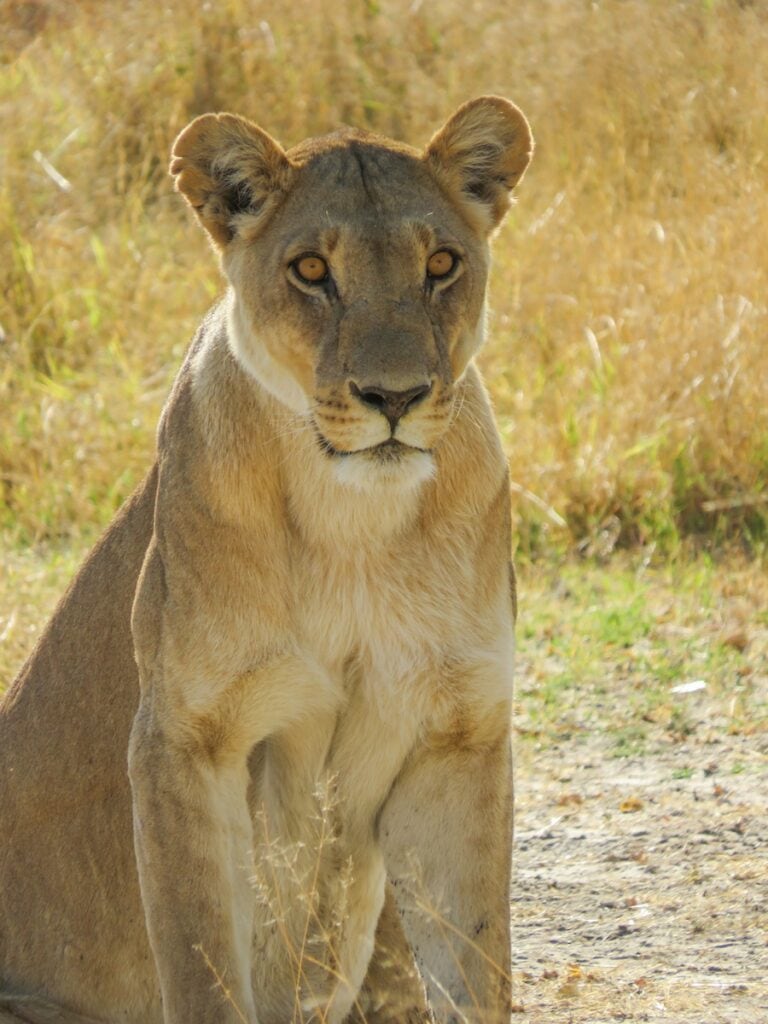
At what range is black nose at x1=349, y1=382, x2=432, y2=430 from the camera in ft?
9.22

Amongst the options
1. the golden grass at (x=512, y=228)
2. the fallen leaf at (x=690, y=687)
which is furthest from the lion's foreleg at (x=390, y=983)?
the golden grass at (x=512, y=228)

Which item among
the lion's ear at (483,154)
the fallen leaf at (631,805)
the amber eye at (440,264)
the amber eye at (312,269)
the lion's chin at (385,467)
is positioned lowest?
the fallen leaf at (631,805)

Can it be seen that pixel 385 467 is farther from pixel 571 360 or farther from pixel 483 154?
pixel 571 360

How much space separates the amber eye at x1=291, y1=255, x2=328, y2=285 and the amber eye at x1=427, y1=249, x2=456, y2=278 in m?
0.17

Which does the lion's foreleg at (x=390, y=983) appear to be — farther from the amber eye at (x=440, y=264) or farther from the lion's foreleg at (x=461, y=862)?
the amber eye at (x=440, y=264)

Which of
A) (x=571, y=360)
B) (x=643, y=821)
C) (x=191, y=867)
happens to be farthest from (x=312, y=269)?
(x=571, y=360)

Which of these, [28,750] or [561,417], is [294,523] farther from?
[561,417]

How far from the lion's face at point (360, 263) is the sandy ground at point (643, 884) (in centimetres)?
121

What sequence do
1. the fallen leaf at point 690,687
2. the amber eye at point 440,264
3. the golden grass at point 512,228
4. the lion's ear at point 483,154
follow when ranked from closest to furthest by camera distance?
the amber eye at point 440,264, the lion's ear at point 483,154, the fallen leaf at point 690,687, the golden grass at point 512,228

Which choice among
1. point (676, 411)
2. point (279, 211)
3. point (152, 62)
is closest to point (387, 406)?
point (279, 211)

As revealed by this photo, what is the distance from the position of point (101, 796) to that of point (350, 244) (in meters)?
1.10

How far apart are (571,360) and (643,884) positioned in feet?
11.6

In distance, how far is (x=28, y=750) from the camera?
11.2 feet

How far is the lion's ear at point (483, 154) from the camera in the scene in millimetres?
3273
